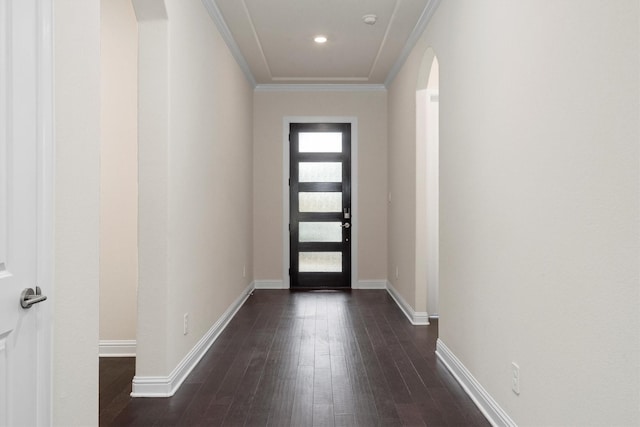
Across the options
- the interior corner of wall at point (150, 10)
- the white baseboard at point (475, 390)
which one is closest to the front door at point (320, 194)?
the white baseboard at point (475, 390)

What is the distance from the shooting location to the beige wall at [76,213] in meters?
1.66

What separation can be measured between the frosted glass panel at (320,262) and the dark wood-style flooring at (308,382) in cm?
197

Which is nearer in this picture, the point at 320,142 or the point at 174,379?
the point at 174,379

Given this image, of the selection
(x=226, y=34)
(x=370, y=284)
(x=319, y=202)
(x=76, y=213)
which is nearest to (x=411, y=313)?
(x=370, y=284)

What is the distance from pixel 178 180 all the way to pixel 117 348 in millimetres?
1485

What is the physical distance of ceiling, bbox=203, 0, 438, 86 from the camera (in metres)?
4.06

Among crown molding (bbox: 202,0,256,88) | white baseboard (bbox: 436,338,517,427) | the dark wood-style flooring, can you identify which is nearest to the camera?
white baseboard (bbox: 436,338,517,427)

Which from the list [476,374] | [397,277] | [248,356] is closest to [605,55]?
[476,374]

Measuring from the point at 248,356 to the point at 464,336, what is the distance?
160cm

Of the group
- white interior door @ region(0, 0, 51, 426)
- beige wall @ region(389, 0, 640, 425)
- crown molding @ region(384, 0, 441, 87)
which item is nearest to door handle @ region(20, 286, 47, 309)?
white interior door @ region(0, 0, 51, 426)

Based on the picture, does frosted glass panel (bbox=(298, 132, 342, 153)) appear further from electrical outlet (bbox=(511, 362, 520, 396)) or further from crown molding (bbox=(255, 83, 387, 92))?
electrical outlet (bbox=(511, 362, 520, 396))

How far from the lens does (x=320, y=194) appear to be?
682 cm

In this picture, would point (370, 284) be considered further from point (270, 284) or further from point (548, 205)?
point (548, 205)

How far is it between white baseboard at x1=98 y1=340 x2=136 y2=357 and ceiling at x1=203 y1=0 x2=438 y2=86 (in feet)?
8.66
